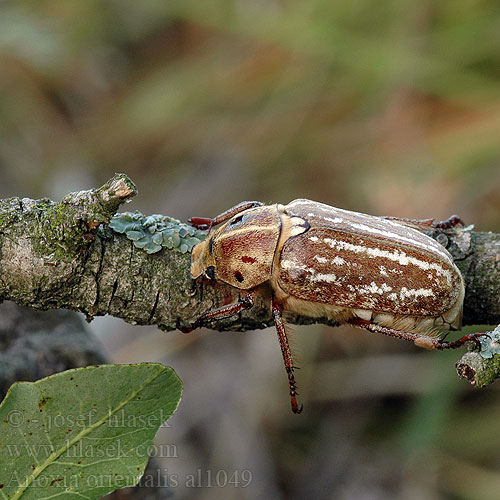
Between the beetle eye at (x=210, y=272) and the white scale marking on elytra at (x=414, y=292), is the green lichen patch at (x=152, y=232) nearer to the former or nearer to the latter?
the beetle eye at (x=210, y=272)

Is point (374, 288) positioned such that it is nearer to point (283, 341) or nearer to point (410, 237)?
point (410, 237)

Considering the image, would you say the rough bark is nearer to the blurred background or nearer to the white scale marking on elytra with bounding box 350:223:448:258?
the white scale marking on elytra with bounding box 350:223:448:258

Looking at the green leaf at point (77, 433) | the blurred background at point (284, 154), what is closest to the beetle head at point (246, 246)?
the green leaf at point (77, 433)

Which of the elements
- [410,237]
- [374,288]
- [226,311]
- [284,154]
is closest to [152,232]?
[226,311]

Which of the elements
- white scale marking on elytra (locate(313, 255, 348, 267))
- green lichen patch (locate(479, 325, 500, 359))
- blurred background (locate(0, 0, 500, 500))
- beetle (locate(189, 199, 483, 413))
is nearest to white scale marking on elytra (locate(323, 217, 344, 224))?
beetle (locate(189, 199, 483, 413))

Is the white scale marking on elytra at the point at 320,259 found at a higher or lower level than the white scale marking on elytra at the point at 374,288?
higher
